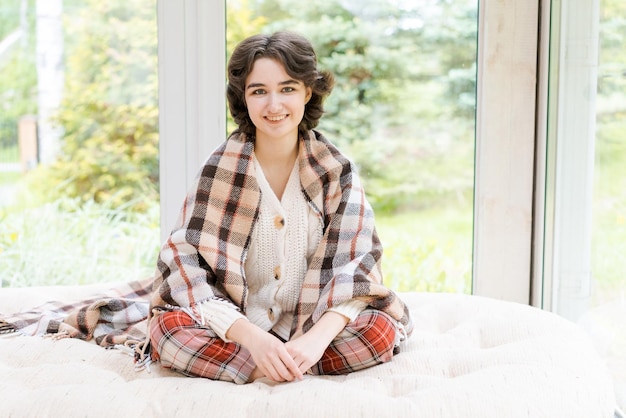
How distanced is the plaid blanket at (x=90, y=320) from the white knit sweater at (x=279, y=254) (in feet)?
1.01

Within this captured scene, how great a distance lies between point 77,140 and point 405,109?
114cm

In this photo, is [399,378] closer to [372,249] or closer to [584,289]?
[372,249]

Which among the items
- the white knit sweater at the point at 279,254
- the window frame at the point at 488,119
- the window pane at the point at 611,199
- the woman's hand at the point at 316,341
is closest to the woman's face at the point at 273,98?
the white knit sweater at the point at 279,254

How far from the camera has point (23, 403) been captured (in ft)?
4.75

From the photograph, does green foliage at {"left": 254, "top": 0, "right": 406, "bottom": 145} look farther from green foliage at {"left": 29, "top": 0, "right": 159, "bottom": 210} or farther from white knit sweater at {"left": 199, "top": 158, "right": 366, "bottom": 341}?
white knit sweater at {"left": 199, "top": 158, "right": 366, "bottom": 341}

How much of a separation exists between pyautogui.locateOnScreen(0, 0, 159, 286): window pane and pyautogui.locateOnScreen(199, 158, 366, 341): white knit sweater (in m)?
1.02

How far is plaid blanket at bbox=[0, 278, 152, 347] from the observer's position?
192cm

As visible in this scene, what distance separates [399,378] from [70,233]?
5.21 feet

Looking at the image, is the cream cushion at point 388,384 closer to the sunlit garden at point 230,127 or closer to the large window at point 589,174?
the large window at point 589,174

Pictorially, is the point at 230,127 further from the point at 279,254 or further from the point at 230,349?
the point at 230,349

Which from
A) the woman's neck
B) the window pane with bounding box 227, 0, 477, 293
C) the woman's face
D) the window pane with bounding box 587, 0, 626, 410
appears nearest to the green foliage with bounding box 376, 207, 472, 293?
the window pane with bounding box 227, 0, 477, 293

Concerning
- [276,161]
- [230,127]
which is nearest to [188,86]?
[230,127]

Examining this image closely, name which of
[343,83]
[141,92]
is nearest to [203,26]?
[141,92]

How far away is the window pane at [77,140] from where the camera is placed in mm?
2715
